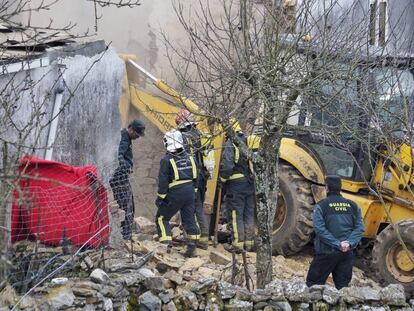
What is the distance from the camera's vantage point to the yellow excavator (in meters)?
9.74

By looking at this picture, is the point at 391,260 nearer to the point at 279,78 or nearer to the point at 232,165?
the point at 232,165

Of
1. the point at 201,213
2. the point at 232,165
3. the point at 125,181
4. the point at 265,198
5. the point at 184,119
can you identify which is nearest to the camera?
the point at 265,198

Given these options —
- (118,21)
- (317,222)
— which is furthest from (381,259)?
(118,21)

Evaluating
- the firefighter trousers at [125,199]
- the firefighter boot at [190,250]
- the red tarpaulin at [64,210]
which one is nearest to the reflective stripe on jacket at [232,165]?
the firefighter boot at [190,250]

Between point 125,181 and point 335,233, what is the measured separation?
8.32 ft

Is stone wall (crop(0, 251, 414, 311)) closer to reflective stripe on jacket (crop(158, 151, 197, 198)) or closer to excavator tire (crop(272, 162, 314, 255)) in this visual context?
reflective stripe on jacket (crop(158, 151, 197, 198))

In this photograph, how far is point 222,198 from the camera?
11.4 meters

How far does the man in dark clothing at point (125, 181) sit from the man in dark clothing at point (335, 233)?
2.02 m

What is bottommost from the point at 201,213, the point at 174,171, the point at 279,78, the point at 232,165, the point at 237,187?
the point at 201,213

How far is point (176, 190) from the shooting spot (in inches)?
400

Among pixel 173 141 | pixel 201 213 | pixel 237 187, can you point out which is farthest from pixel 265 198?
pixel 201 213

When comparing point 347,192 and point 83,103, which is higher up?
point 83,103

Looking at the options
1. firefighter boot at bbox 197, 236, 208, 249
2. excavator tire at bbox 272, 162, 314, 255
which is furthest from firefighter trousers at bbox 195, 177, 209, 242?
excavator tire at bbox 272, 162, 314, 255

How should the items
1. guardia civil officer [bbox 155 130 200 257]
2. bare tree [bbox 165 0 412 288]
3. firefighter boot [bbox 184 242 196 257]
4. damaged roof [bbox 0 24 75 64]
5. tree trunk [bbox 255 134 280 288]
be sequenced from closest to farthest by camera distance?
bare tree [bbox 165 0 412 288] → tree trunk [bbox 255 134 280 288] → damaged roof [bbox 0 24 75 64] → guardia civil officer [bbox 155 130 200 257] → firefighter boot [bbox 184 242 196 257]
